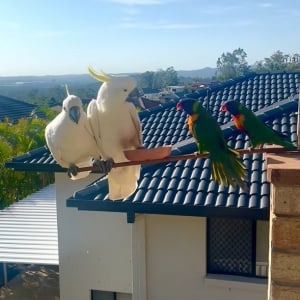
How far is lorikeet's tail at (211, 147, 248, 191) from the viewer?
216 centimetres

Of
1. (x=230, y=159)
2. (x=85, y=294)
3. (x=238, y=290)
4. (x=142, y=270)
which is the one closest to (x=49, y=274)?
(x=85, y=294)

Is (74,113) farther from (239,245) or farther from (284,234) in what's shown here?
(239,245)

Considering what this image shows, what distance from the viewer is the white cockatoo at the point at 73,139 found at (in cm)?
263

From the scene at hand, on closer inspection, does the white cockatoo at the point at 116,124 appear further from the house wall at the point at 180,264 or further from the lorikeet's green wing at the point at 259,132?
the house wall at the point at 180,264

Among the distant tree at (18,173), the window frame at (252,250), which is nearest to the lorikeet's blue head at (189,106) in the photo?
the window frame at (252,250)

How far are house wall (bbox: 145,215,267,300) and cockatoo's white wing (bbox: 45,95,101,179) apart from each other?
3465 mm

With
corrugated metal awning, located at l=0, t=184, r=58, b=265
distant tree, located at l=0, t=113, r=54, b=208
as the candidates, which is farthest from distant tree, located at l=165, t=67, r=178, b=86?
corrugated metal awning, located at l=0, t=184, r=58, b=265

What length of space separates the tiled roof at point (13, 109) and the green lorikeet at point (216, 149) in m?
20.7

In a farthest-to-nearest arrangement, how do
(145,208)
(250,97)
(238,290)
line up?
1. (250,97)
2. (238,290)
3. (145,208)

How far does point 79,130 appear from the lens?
262 cm

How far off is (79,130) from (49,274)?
28.7ft

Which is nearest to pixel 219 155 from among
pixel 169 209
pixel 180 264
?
pixel 169 209

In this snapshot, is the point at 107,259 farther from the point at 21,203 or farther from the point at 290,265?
the point at 290,265

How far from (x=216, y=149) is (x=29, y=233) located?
6248 millimetres
